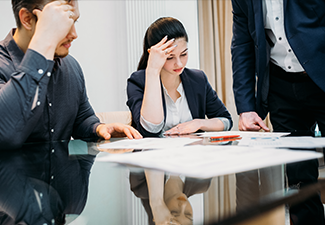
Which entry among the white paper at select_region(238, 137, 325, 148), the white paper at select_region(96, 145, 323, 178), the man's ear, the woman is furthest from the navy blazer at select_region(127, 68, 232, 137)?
the white paper at select_region(96, 145, 323, 178)

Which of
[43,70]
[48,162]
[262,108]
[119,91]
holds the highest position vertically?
[43,70]

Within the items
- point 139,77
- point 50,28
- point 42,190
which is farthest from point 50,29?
point 139,77

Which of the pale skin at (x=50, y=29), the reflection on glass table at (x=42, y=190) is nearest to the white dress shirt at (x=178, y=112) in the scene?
the pale skin at (x=50, y=29)

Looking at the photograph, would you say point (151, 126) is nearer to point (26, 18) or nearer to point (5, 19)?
point (26, 18)

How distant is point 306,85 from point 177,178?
1043mm

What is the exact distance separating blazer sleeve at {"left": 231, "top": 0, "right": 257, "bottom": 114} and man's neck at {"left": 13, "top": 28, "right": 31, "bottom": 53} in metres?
1.04

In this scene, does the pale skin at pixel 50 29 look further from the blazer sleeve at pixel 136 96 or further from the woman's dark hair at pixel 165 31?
the woman's dark hair at pixel 165 31

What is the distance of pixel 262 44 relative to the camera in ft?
3.97

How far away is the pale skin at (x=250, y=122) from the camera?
1212 mm

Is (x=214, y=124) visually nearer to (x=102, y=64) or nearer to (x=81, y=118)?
(x=81, y=118)

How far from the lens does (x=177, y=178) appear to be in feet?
1.17

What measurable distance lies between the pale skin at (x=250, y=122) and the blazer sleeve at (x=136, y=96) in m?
0.51

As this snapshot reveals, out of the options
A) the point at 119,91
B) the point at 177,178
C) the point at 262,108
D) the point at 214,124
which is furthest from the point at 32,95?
the point at 119,91

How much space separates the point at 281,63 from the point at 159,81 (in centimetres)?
62
